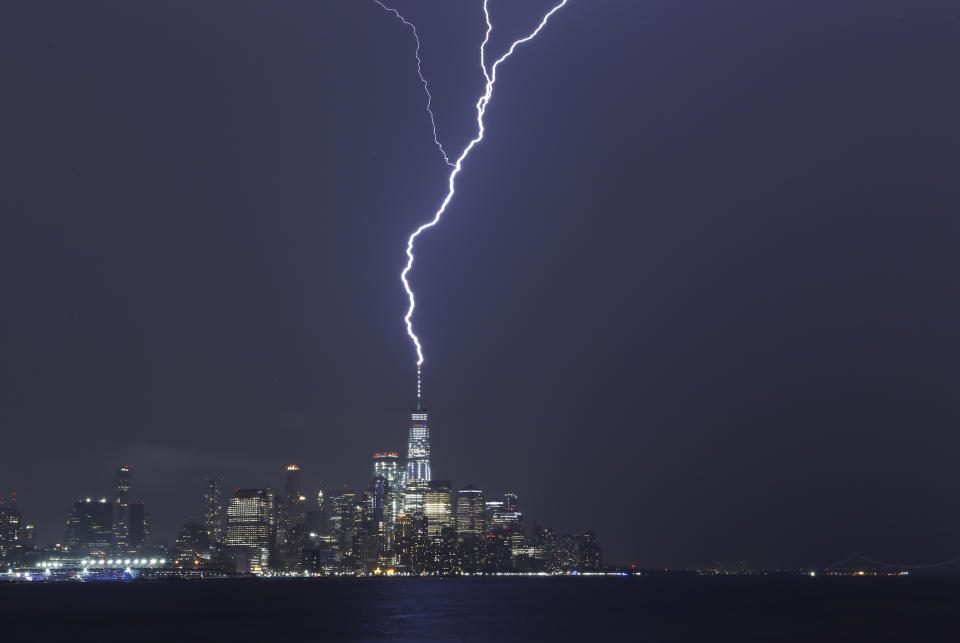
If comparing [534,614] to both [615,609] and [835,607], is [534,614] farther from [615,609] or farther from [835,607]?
[835,607]

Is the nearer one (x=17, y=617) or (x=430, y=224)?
(x=430, y=224)

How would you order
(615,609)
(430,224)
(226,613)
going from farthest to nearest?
(615,609) < (226,613) < (430,224)

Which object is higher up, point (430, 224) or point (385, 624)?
point (430, 224)

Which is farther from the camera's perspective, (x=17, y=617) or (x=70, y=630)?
(x=17, y=617)

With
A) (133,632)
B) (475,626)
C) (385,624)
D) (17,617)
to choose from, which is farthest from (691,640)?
(17,617)

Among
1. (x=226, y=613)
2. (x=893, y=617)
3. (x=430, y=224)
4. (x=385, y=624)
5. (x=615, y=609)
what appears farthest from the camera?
(x=615, y=609)

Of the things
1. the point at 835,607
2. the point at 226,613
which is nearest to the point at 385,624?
the point at 226,613

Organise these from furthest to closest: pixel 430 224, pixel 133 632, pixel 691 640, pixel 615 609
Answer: pixel 615 609
pixel 133 632
pixel 691 640
pixel 430 224

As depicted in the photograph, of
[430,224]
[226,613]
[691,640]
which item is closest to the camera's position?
[430,224]

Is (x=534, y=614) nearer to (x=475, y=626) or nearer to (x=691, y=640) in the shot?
(x=475, y=626)
